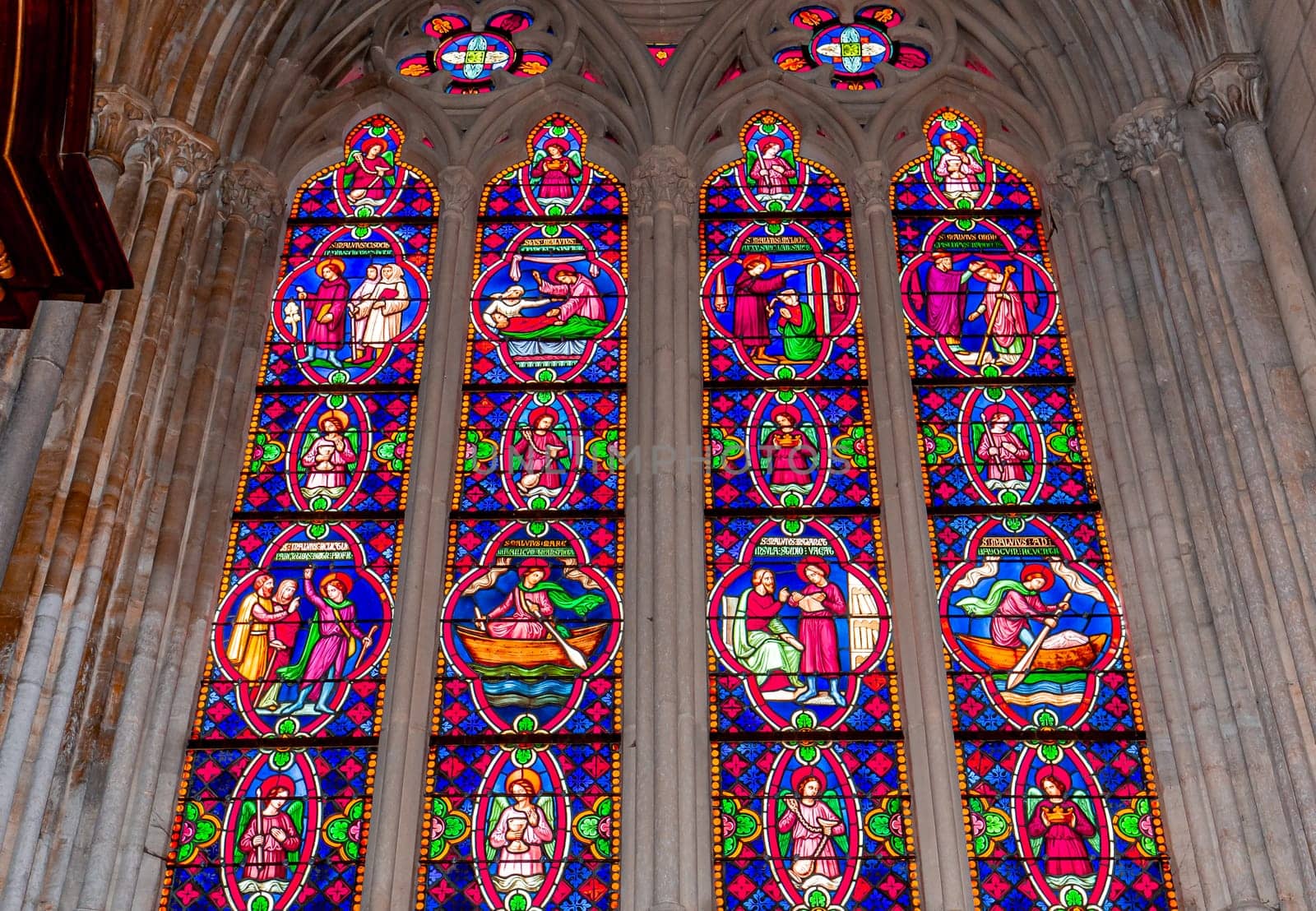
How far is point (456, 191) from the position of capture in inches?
451

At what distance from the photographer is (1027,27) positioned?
11727mm

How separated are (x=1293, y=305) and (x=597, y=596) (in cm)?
368

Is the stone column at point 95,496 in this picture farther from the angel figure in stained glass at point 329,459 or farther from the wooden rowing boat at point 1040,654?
the wooden rowing boat at point 1040,654

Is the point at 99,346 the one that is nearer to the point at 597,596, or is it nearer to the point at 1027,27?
the point at 597,596

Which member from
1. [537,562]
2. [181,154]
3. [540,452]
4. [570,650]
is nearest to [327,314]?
[181,154]

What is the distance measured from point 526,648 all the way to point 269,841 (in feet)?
5.11

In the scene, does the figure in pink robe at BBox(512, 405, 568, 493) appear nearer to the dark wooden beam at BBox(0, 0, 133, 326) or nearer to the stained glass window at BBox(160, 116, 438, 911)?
the stained glass window at BBox(160, 116, 438, 911)

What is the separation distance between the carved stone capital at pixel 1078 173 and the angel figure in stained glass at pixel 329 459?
14.1 ft

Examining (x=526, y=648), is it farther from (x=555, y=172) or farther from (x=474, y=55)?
(x=474, y=55)

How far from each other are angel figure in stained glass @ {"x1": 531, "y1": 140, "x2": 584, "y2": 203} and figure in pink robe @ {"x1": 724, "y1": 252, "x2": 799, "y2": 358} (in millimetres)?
1248

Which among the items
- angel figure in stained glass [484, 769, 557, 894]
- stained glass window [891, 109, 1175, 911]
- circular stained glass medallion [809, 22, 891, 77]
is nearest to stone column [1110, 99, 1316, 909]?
stained glass window [891, 109, 1175, 911]

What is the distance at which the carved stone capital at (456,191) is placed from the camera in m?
11.4

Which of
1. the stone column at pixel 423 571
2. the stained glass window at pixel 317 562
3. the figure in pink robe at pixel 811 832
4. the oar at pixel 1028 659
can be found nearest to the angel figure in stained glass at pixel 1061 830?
the oar at pixel 1028 659

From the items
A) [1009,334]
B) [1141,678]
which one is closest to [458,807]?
[1141,678]
